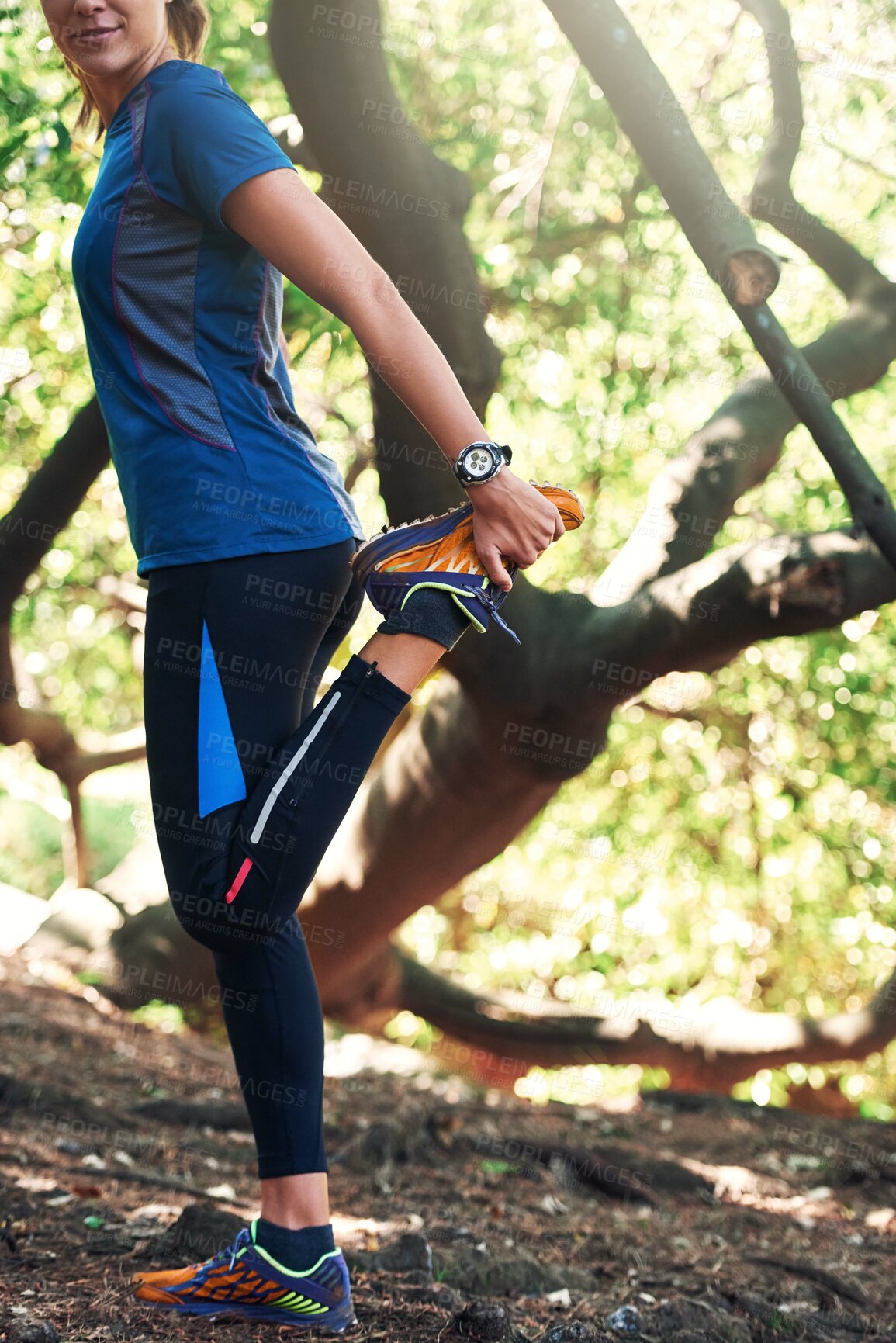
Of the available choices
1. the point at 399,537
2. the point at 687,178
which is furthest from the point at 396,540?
the point at 687,178

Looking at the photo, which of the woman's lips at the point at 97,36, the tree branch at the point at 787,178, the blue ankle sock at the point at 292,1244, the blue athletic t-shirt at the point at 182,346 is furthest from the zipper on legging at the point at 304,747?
the tree branch at the point at 787,178

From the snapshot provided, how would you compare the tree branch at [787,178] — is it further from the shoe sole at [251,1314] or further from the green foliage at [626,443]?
the shoe sole at [251,1314]

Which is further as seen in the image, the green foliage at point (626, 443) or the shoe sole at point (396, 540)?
the green foliage at point (626, 443)

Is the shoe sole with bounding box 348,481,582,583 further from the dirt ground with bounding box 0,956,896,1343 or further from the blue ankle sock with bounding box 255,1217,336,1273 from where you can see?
the dirt ground with bounding box 0,956,896,1343

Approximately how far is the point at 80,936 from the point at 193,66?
15.4 feet

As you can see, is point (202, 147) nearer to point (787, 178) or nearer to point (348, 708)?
point (348, 708)

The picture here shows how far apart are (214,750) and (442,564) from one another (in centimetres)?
47

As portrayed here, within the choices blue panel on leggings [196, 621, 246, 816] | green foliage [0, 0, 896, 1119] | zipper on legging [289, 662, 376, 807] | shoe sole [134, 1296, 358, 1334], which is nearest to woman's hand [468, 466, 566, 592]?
zipper on legging [289, 662, 376, 807]

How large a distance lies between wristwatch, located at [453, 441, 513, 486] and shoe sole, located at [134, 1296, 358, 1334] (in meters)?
1.37

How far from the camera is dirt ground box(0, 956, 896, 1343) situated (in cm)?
201

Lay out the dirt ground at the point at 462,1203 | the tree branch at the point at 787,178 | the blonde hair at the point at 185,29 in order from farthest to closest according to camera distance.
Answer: the tree branch at the point at 787,178, the blonde hair at the point at 185,29, the dirt ground at the point at 462,1203

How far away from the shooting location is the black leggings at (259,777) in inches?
69.1

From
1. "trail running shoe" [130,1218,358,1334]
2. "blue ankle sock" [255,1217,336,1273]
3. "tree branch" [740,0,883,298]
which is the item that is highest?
"tree branch" [740,0,883,298]

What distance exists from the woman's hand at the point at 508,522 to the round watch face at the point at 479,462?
0.02 m
